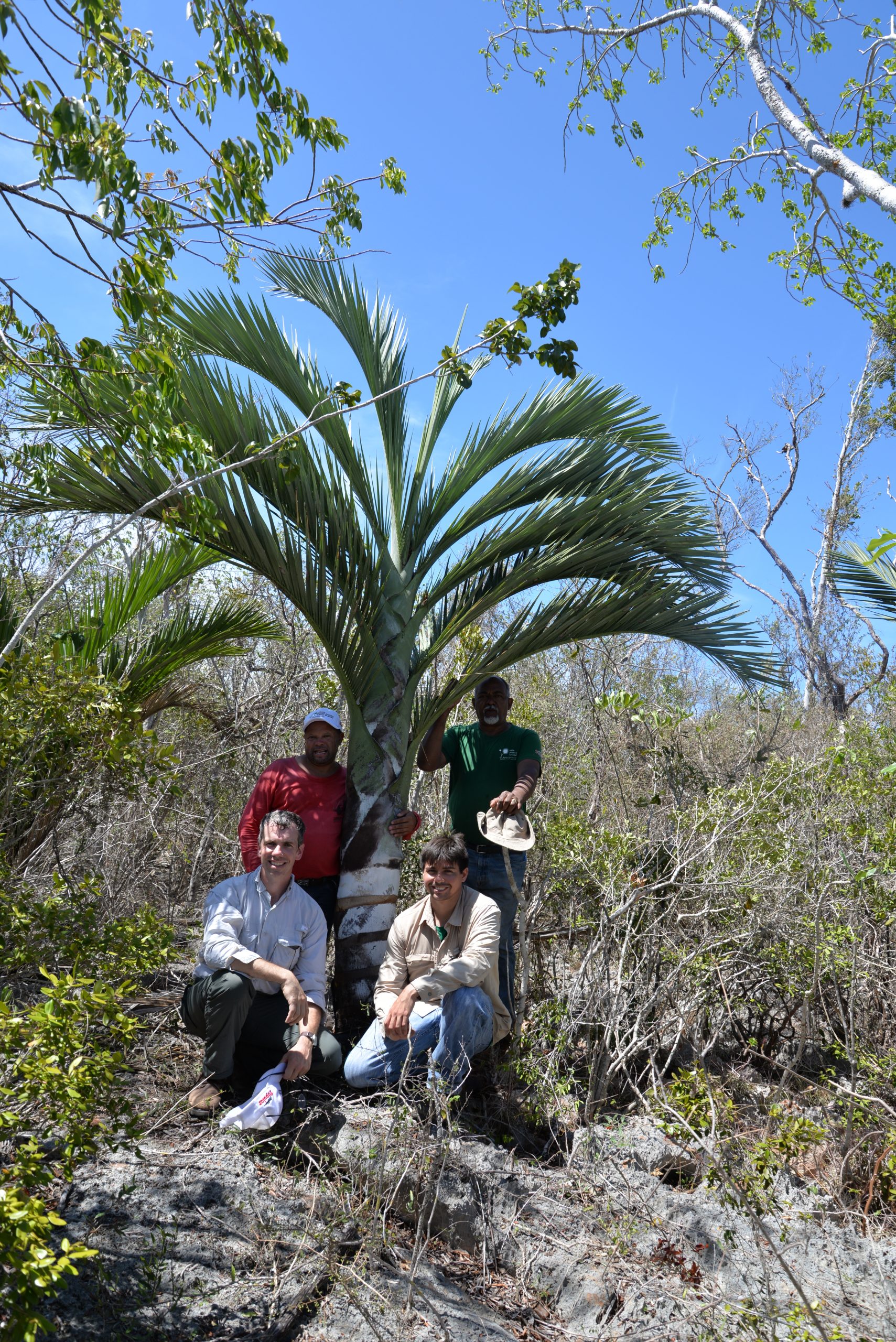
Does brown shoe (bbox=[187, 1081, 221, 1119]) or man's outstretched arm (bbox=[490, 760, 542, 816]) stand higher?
man's outstretched arm (bbox=[490, 760, 542, 816])

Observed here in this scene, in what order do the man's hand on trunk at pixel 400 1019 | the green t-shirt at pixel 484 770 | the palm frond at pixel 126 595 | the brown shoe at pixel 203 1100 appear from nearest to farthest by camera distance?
1. the brown shoe at pixel 203 1100
2. the man's hand on trunk at pixel 400 1019
3. the green t-shirt at pixel 484 770
4. the palm frond at pixel 126 595

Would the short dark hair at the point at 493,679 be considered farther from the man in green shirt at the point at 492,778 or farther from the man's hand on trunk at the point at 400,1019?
the man's hand on trunk at the point at 400,1019

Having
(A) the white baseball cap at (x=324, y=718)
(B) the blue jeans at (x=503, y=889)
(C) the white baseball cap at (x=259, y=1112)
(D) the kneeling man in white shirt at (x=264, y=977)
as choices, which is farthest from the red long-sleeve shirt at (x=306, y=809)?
(C) the white baseball cap at (x=259, y=1112)

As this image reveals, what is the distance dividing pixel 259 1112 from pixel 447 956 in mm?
1114

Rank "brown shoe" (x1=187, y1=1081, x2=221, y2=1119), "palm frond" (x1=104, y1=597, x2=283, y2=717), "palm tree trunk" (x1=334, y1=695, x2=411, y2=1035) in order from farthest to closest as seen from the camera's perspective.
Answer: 1. "palm frond" (x1=104, y1=597, x2=283, y2=717)
2. "palm tree trunk" (x1=334, y1=695, x2=411, y2=1035)
3. "brown shoe" (x1=187, y1=1081, x2=221, y2=1119)

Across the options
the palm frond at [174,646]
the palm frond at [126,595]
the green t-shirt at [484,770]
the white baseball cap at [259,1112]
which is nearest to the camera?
the white baseball cap at [259,1112]

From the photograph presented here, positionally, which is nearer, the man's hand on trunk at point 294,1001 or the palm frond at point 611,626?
the man's hand on trunk at point 294,1001

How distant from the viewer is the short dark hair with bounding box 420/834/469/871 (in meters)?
4.58

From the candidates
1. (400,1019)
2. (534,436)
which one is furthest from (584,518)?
(400,1019)

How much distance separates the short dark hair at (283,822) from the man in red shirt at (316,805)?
1.75 feet

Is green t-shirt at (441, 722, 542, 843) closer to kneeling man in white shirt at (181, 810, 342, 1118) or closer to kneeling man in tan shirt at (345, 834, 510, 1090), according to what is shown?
kneeling man in tan shirt at (345, 834, 510, 1090)

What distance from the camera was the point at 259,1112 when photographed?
156 inches

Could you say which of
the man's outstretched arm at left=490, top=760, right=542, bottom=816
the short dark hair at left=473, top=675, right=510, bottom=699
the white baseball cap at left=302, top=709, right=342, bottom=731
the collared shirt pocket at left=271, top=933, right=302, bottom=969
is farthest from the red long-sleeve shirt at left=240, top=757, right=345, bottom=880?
the short dark hair at left=473, top=675, right=510, bottom=699

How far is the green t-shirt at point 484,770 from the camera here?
543 centimetres
